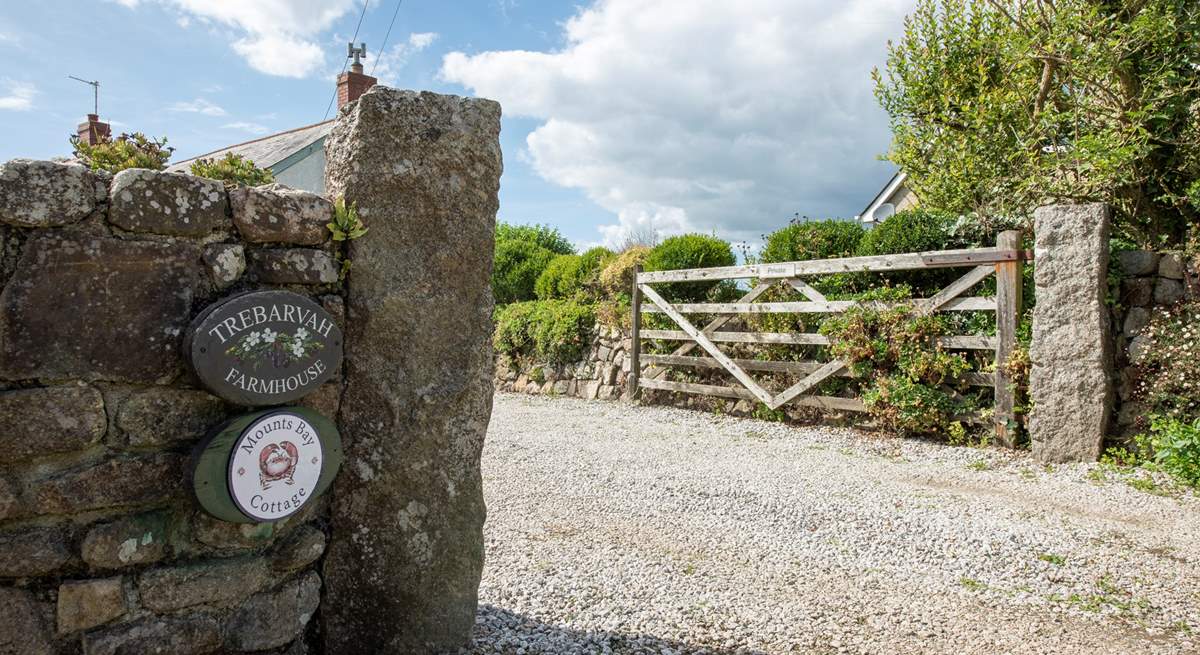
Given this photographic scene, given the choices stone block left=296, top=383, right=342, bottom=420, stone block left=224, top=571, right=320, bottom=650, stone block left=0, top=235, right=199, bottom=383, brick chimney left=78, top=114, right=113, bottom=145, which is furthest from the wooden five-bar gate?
brick chimney left=78, top=114, right=113, bottom=145

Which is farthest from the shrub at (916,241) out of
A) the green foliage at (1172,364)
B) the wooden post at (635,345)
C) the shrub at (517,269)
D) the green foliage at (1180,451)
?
the shrub at (517,269)

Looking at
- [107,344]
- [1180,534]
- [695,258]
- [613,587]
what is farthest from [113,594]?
[695,258]

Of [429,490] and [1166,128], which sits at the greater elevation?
[1166,128]

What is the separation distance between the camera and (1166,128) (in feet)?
21.5

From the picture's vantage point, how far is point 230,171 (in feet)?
11.5

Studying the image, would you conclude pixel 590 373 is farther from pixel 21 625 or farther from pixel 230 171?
pixel 21 625

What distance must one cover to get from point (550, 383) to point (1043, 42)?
306 inches

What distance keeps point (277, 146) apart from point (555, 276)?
19.7 feet

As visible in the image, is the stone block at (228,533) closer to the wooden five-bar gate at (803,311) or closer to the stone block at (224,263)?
the stone block at (224,263)

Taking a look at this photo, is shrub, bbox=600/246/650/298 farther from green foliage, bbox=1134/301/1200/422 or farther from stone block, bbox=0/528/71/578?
stone block, bbox=0/528/71/578

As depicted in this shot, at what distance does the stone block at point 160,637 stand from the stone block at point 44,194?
3.99 feet

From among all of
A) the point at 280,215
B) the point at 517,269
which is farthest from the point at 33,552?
the point at 517,269

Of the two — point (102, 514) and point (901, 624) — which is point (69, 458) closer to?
point (102, 514)

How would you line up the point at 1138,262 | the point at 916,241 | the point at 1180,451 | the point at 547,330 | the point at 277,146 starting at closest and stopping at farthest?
the point at 1180,451 → the point at 1138,262 → the point at 916,241 → the point at 547,330 → the point at 277,146
